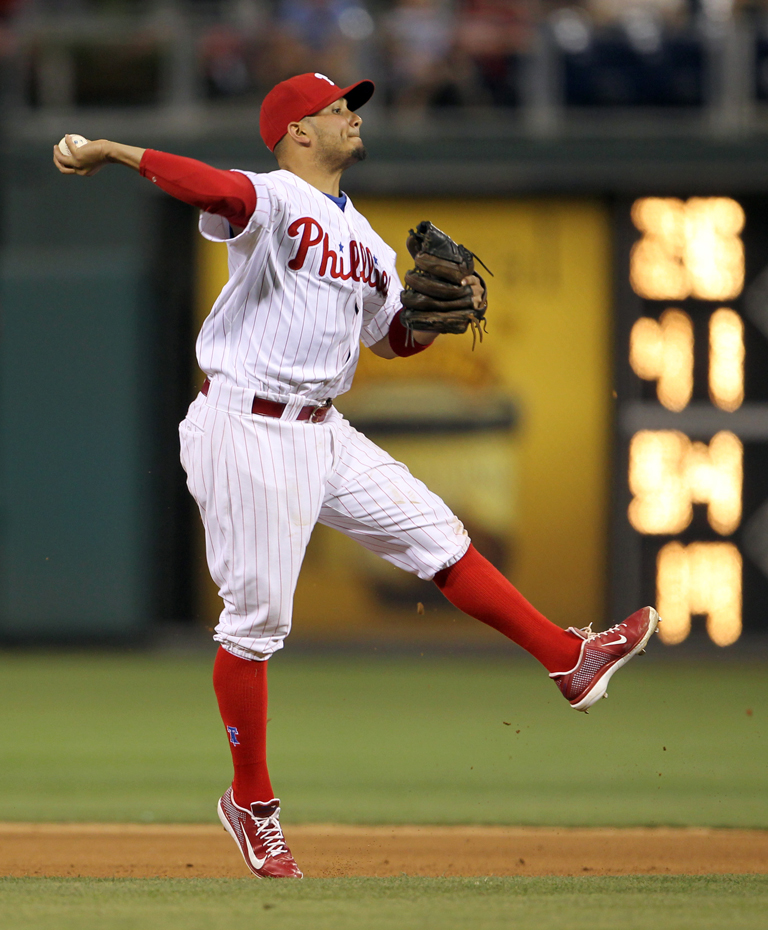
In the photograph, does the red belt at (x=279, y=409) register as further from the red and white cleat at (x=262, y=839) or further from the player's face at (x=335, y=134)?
the red and white cleat at (x=262, y=839)

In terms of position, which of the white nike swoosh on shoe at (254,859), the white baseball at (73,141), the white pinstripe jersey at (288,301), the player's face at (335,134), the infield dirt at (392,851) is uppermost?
the player's face at (335,134)

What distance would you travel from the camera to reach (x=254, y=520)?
122 inches

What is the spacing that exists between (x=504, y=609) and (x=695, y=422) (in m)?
Answer: 4.17

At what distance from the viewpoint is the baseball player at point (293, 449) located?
10.1ft

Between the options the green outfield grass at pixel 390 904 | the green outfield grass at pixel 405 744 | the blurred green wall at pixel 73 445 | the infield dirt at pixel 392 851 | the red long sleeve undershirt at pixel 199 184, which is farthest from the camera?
the blurred green wall at pixel 73 445

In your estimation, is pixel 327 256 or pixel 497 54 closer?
pixel 327 256

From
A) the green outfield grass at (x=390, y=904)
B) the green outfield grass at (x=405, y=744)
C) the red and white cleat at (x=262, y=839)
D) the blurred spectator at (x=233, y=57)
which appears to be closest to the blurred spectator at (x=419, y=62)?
the blurred spectator at (x=233, y=57)

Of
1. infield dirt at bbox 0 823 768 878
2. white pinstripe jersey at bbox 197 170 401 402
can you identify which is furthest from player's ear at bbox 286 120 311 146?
infield dirt at bbox 0 823 768 878

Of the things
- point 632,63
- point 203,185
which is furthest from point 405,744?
point 632,63

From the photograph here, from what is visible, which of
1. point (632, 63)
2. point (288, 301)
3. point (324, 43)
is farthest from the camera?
point (324, 43)

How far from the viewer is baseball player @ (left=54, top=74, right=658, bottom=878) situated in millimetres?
3084

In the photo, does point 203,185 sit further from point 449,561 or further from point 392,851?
point 392,851

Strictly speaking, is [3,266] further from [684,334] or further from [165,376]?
[684,334]

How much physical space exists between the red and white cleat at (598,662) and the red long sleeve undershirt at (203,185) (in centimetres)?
131
